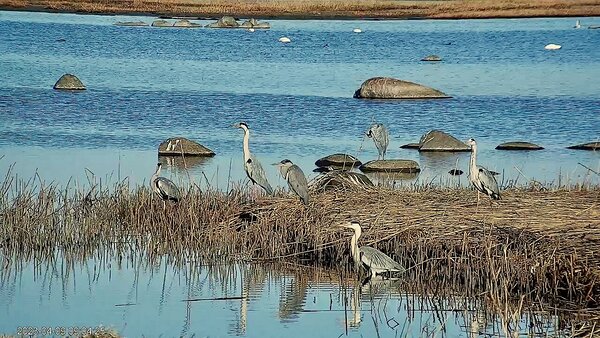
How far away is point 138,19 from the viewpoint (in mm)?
57188

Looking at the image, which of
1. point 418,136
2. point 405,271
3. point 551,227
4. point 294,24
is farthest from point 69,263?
point 294,24

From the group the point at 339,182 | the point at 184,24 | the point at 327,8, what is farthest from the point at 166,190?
the point at 327,8

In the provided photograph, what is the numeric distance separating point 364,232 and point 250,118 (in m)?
12.4

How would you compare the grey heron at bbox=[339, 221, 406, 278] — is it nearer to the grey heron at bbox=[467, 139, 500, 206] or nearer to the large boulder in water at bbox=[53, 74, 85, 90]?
the grey heron at bbox=[467, 139, 500, 206]

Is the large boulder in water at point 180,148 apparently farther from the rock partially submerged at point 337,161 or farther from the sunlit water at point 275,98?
the rock partially submerged at point 337,161

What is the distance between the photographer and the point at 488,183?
438 inches

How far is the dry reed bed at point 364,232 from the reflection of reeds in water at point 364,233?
1 centimetres

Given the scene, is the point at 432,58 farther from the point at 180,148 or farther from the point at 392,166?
the point at 392,166

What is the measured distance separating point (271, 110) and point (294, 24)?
32.2 m

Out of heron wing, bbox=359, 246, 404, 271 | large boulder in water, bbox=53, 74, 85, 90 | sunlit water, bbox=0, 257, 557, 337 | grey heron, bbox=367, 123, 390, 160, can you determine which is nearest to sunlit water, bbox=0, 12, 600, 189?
large boulder in water, bbox=53, 74, 85, 90

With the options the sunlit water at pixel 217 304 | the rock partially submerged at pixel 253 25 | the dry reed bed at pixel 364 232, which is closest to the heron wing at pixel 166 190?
the dry reed bed at pixel 364 232

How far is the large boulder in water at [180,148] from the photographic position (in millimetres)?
17406

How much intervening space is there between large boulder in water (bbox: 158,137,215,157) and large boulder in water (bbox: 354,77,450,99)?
915 centimetres

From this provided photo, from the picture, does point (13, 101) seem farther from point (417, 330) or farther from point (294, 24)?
point (294, 24)
